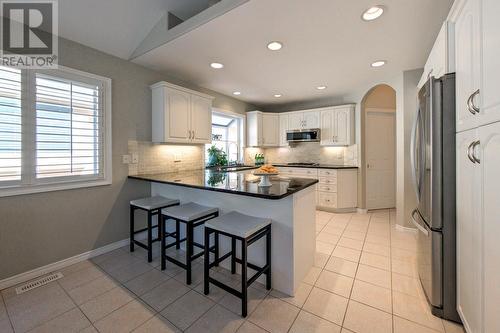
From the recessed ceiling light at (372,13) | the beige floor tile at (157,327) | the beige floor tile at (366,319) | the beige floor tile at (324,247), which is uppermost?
the recessed ceiling light at (372,13)

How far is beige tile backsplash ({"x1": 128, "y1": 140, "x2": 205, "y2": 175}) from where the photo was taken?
297 cm

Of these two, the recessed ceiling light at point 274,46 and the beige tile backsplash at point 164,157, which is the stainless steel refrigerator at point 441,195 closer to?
the recessed ceiling light at point 274,46

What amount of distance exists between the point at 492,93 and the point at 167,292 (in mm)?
2561

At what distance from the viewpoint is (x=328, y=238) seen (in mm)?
2988

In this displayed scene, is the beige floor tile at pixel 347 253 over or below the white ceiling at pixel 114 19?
below

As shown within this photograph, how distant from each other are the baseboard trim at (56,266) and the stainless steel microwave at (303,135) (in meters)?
3.84

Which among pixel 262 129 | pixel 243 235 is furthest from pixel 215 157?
pixel 243 235

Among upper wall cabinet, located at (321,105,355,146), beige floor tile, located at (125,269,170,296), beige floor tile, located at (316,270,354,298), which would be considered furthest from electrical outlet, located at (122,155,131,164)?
upper wall cabinet, located at (321,105,355,146)

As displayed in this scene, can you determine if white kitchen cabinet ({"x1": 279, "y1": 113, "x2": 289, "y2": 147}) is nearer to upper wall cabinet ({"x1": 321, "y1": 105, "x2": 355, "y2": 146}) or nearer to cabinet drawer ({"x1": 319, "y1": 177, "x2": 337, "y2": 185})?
upper wall cabinet ({"x1": 321, "y1": 105, "x2": 355, "y2": 146})

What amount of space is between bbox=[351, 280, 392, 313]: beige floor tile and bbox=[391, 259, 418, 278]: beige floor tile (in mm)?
434

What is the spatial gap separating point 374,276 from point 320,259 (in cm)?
54

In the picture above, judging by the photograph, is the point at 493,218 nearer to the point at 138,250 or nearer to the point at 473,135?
the point at 473,135

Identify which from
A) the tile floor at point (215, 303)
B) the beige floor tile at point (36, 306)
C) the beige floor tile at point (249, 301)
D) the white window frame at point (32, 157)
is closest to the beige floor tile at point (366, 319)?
the tile floor at point (215, 303)

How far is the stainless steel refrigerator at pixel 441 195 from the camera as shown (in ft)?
4.77
